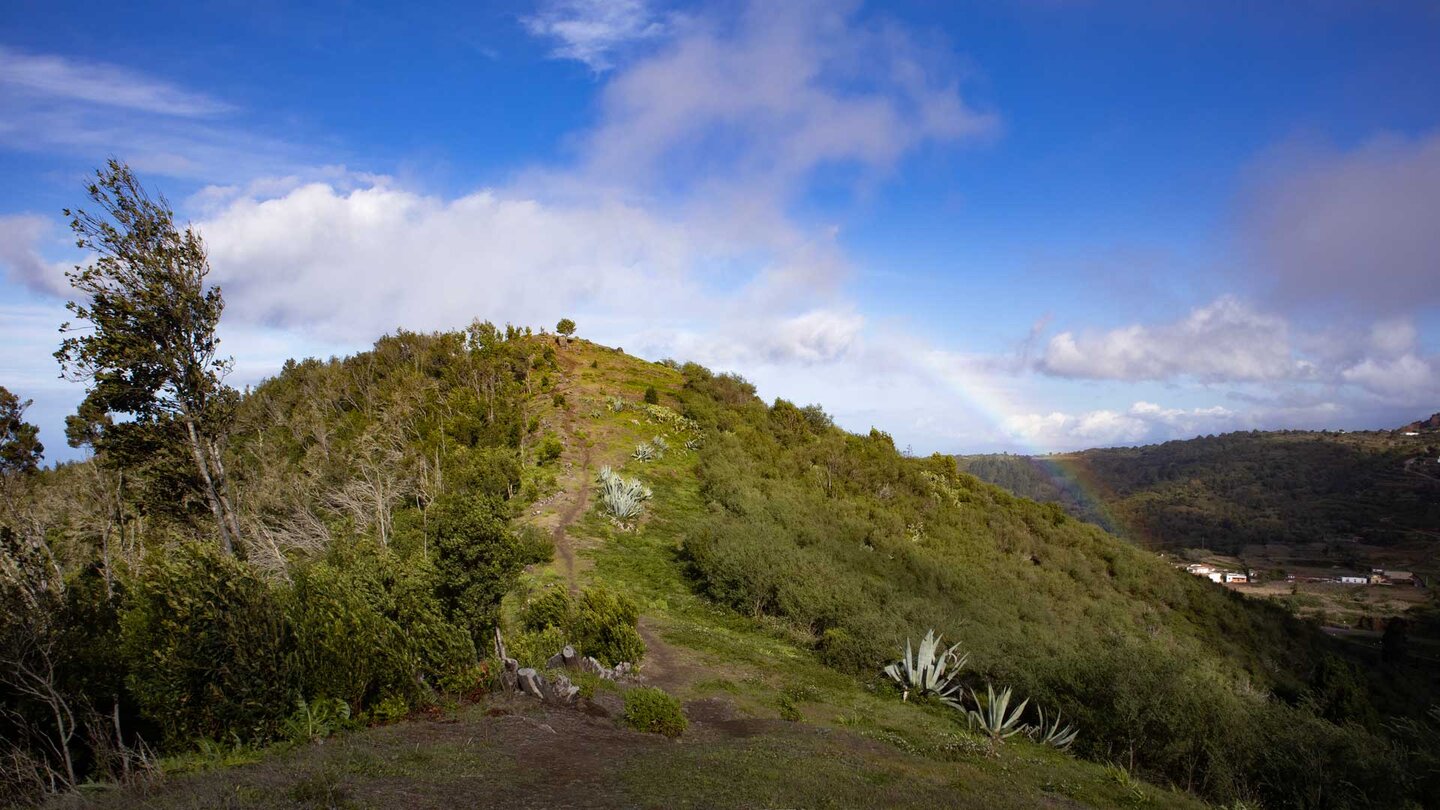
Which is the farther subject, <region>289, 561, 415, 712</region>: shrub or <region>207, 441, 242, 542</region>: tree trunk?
<region>207, 441, 242, 542</region>: tree trunk

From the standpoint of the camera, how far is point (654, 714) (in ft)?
36.0

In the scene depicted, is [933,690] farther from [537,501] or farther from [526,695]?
[537,501]

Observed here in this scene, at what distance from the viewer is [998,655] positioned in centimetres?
1708

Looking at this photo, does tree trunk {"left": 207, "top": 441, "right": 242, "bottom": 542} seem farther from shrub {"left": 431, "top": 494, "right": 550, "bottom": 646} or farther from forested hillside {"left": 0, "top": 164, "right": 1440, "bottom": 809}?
shrub {"left": 431, "top": 494, "right": 550, "bottom": 646}

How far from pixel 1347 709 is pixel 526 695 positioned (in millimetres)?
27524

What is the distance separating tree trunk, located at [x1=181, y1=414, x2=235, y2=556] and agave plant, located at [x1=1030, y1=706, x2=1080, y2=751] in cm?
1761

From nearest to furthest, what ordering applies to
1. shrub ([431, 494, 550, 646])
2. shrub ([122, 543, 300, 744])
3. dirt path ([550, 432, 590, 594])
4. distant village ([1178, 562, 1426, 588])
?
1. shrub ([122, 543, 300, 744])
2. shrub ([431, 494, 550, 646])
3. dirt path ([550, 432, 590, 594])
4. distant village ([1178, 562, 1426, 588])

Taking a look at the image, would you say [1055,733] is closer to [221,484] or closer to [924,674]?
[924,674]

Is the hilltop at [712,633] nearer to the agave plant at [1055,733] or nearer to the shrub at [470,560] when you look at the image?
the shrub at [470,560]

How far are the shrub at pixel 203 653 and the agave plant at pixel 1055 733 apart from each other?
553 inches

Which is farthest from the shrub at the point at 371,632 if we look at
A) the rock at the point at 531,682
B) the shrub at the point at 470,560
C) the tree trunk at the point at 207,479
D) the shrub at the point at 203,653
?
the tree trunk at the point at 207,479

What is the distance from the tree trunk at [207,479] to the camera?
44.1 feet

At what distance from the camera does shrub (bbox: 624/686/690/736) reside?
Answer: 10.9 m

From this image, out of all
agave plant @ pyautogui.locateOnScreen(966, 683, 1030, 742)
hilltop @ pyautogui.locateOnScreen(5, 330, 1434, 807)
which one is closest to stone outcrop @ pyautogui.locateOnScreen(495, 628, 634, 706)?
→ hilltop @ pyautogui.locateOnScreen(5, 330, 1434, 807)
